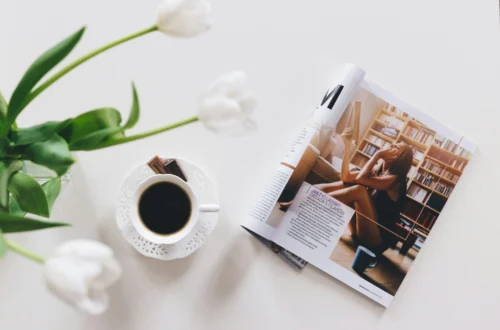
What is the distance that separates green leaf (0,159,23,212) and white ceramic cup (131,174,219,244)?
22 centimetres

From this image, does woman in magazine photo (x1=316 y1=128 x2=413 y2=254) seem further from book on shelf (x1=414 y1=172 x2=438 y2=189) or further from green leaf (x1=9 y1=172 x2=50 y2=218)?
green leaf (x1=9 y1=172 x2=50 y2=218)

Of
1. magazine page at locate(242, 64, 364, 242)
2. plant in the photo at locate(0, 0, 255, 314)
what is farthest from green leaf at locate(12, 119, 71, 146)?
magazine page at locate(242, 64, 364, 242)

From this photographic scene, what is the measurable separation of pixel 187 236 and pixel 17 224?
0.99ft

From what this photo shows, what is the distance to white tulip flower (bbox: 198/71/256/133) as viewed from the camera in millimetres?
421

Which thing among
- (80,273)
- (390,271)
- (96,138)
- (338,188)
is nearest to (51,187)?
(96,138)

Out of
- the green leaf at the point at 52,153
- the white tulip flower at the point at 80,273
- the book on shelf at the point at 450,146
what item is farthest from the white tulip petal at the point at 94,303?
the book on shelf at the point at 450,146

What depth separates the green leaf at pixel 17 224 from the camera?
1.59 feet

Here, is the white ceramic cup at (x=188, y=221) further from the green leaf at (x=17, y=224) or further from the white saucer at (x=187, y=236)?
A: the green leaf at (x=17, y=224)

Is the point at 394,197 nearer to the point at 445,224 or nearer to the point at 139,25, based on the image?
the point at 445,224

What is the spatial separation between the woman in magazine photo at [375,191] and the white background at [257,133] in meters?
0.08

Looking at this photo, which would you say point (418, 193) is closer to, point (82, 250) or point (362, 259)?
point (362, 259)

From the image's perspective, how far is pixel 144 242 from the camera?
2.48 ft

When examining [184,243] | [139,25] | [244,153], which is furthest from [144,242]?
[139,25]

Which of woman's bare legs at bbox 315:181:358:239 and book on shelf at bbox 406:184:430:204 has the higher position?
book on shelf at bbox 406:184:430:204
